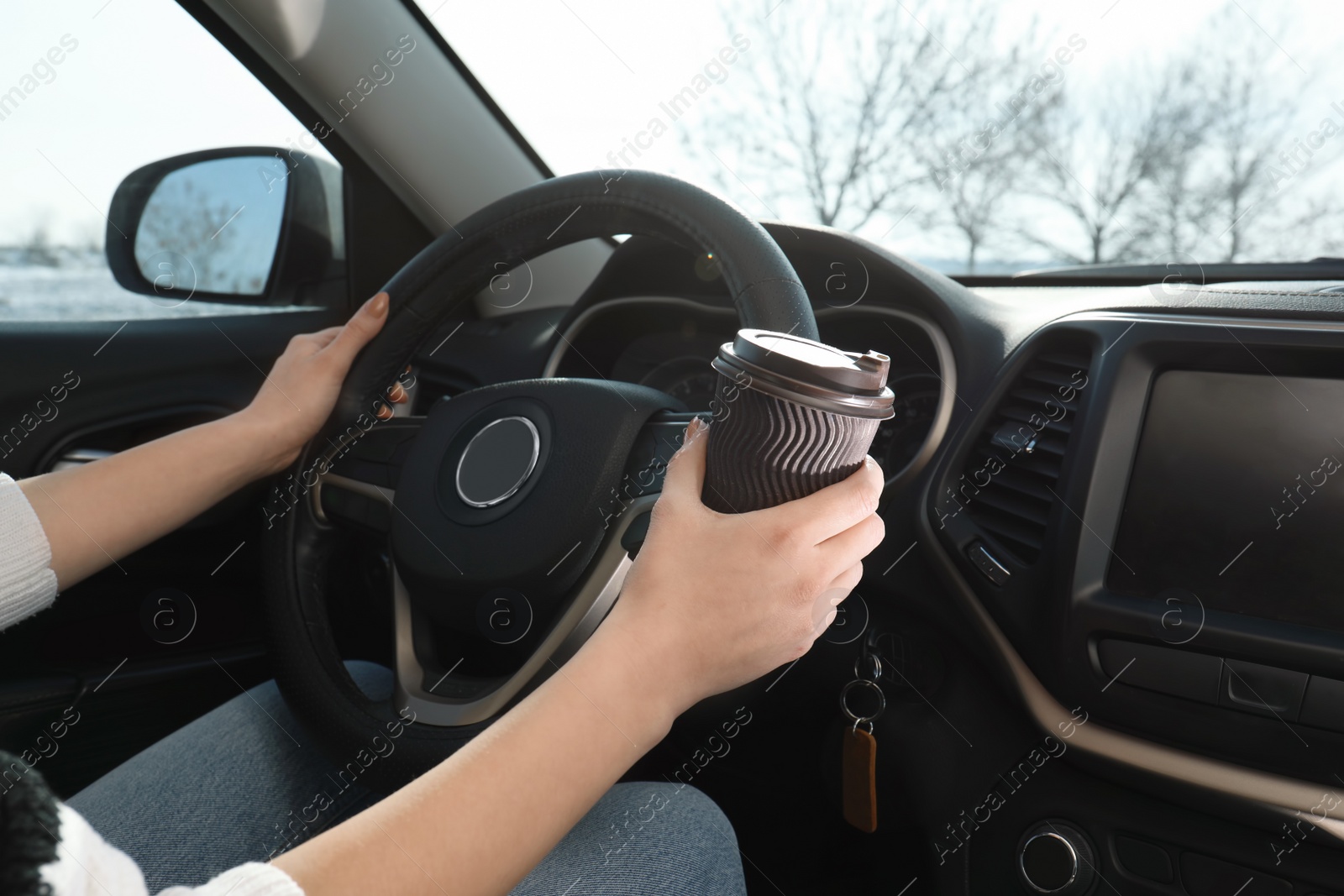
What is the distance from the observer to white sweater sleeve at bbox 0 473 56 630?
913mm

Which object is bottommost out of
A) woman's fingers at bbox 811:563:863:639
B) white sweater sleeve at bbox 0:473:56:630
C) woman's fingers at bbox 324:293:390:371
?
woman's fingers at bbox 811:563:863:639

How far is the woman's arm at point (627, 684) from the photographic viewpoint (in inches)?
20.8

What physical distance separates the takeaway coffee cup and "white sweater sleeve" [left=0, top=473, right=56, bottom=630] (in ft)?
2.53

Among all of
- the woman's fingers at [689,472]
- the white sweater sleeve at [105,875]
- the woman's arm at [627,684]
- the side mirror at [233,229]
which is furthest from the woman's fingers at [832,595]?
the side mirror at [233,229]

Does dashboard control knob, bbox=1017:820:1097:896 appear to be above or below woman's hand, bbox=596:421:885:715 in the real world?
below

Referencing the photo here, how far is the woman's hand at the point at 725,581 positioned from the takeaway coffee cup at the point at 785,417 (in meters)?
0.02

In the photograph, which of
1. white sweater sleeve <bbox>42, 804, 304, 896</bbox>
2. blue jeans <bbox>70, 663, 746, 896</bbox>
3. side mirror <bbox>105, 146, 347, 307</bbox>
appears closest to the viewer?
white sweater sleeve <bbox>42, 804, 304, 896</bbox>

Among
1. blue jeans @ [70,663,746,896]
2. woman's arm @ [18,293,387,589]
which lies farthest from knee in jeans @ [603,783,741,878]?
woman's arm @ [18,293,387,589]

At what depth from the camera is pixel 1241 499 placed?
90cm

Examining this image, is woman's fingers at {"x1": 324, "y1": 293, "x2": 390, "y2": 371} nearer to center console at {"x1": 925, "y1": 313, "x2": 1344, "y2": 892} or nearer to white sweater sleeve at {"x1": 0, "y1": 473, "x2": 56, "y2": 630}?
white sweater sleeve at {"x1": 0, "y1": 473, "x2": 56, "y2": 630}

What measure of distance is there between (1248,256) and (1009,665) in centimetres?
81

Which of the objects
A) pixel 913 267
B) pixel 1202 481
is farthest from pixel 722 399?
pixel 913 267

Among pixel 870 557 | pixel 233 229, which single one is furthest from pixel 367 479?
pixel 233 229

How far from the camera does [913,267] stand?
124 cm
